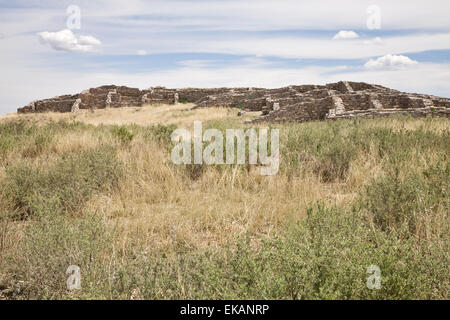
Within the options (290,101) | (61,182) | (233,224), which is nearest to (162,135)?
(61,182)

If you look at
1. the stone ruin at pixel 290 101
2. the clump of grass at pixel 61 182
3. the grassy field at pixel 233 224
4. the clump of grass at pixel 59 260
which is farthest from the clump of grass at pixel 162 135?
the stone ruin at pixel 290 101

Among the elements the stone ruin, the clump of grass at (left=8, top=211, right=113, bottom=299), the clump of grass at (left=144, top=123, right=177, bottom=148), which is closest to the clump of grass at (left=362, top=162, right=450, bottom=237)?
the clump of grass at (left=8, top=211, right=113, bottom=299)

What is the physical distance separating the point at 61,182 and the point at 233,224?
266 centimetres

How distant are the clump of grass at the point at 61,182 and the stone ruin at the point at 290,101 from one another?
10878 mm

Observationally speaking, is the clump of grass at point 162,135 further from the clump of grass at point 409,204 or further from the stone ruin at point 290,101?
the stone ruin at point 290,101

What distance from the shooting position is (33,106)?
2853 centimetres

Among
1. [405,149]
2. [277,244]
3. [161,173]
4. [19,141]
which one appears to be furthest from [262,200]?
[19,141]

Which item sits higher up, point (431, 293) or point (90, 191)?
point (90, 191)

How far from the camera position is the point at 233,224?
3801mm

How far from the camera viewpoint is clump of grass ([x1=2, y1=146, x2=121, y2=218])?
14.2 ft

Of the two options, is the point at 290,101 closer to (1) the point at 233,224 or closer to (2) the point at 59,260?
(1) the point at 233,224
